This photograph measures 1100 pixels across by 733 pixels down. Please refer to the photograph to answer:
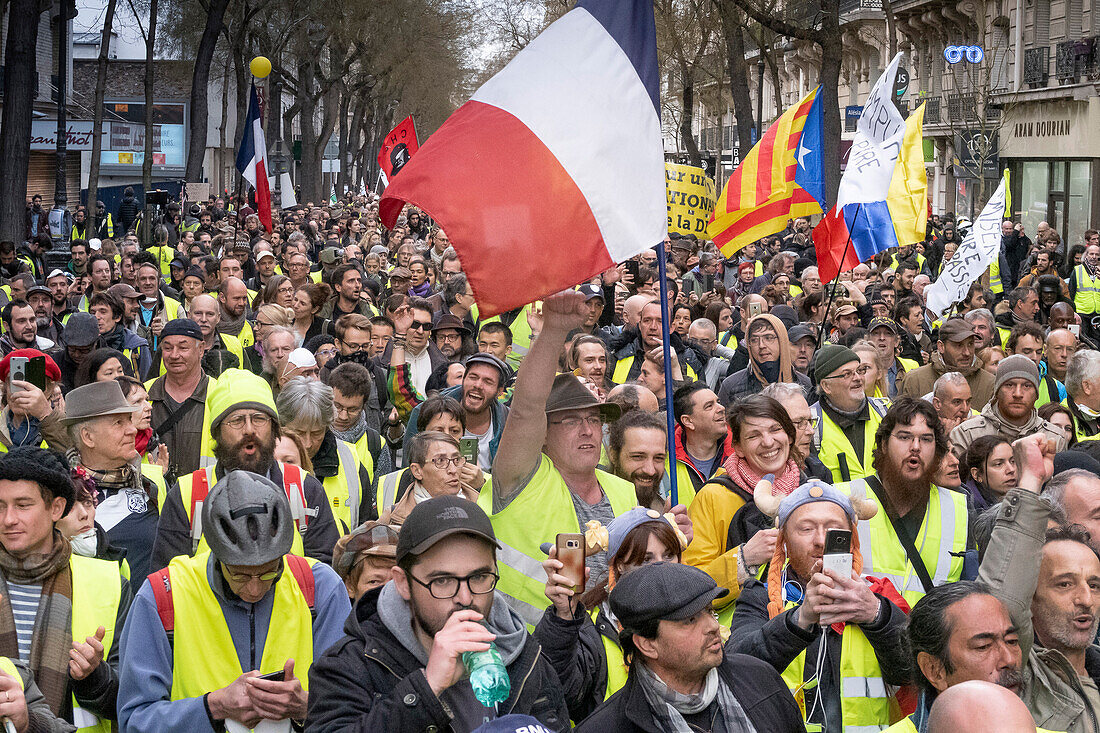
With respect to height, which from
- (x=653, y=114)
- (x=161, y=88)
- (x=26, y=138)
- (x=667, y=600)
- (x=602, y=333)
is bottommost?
(x=667, y=600)

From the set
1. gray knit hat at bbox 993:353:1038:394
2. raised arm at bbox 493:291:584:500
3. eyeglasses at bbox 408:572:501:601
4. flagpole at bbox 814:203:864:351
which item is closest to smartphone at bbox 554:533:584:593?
eyeglasses at bbox 408:572:501:601

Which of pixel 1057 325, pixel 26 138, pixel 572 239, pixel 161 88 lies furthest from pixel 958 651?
pixel 161 88

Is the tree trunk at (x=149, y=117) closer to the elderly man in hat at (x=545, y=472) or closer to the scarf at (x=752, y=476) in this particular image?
the scarf at (x=752, y=476)

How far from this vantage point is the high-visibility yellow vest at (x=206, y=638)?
12.9ft

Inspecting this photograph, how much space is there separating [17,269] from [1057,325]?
1199 cm

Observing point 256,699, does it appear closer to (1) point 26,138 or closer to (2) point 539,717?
(2) point 539,717

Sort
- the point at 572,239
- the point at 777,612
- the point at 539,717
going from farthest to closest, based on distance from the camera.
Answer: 1. the point at 572,239
2. the point at 777,612
3. the point at 539,717

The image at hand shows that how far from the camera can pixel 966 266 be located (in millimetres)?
11820

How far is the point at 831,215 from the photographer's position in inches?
483

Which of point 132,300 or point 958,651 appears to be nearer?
point 958,651

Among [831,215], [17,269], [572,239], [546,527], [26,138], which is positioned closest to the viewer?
[546,527]

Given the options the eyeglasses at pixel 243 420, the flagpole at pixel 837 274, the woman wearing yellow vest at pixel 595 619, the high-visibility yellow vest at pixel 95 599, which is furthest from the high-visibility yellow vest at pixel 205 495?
the flagpole at pixel 837 274

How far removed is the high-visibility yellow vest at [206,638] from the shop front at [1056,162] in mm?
30184

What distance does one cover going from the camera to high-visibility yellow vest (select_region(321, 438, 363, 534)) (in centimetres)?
630
